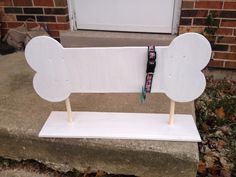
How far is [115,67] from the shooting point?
4.02 ft

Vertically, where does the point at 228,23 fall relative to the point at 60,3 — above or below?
below

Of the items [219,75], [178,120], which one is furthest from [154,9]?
A: [178,120]

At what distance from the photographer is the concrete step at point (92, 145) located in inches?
50.4

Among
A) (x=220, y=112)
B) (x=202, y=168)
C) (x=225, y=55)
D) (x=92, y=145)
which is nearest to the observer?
(x=92, y=145)

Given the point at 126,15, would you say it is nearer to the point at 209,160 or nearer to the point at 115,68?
the point at 115,68

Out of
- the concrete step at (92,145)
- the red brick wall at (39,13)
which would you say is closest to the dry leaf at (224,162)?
the concrete step at (92,145)

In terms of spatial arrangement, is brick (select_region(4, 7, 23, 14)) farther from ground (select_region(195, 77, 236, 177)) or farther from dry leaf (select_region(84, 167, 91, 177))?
ground (select_region(195, 77, 236, 177))

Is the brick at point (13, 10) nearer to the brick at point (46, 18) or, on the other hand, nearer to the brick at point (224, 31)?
the brick at point (46, 18)

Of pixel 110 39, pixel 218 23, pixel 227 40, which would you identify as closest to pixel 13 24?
pixel 110 39

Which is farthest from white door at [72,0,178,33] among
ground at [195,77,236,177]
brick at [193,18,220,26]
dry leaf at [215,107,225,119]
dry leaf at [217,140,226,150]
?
dry leaf at [217,140,226,150]

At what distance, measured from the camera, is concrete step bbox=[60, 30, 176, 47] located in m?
2.26

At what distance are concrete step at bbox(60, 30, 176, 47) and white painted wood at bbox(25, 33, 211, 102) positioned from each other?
1.07m

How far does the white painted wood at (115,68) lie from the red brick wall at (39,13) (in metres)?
1.31

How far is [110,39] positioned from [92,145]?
1.26 metres
